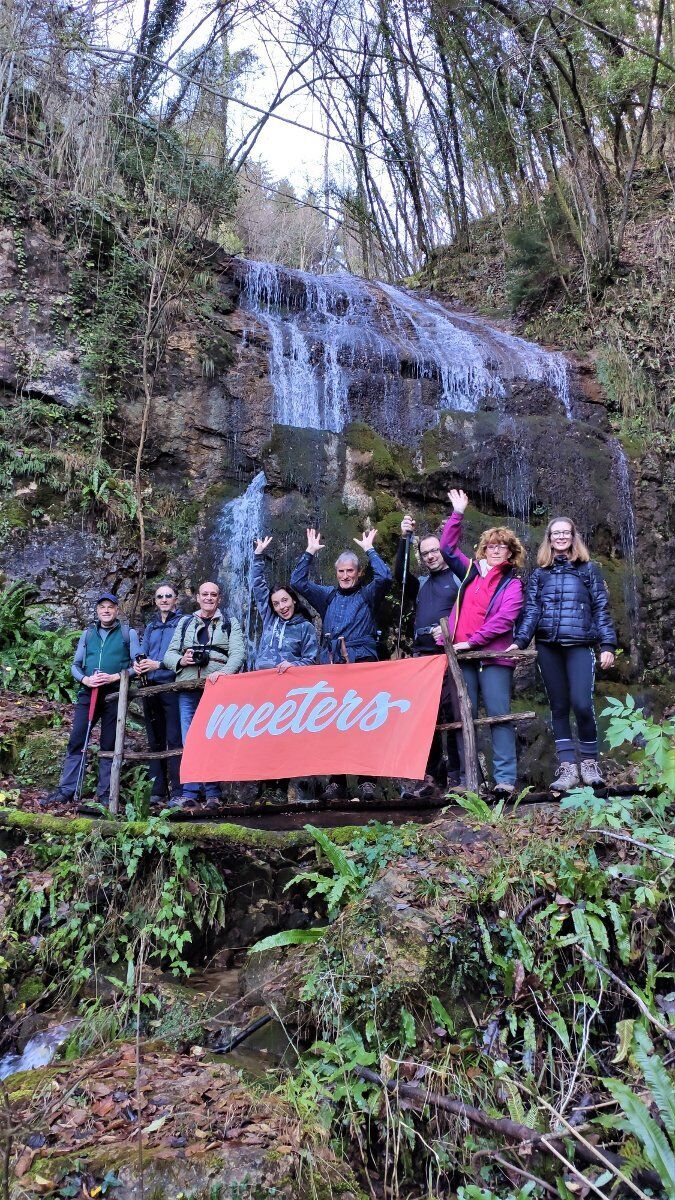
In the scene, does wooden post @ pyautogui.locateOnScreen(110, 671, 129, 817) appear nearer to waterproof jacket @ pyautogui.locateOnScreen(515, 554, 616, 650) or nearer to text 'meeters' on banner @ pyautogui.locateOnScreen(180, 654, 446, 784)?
text 'meeters' on banner @ pyautogui.locateOnScreen(180, 654, 446, 784)

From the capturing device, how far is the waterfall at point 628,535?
409 inches

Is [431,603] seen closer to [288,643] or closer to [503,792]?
[288,643]

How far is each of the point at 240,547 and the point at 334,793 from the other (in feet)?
14.7

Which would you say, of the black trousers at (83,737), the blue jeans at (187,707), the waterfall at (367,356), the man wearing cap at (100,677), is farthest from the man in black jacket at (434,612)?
the waterfall at (367,356)

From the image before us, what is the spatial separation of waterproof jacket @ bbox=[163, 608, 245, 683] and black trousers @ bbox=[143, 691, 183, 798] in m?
0.27

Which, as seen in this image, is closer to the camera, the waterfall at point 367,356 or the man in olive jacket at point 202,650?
the man in olive jacket at point 202,650

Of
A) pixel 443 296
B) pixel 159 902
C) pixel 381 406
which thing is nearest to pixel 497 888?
pixel 159 902

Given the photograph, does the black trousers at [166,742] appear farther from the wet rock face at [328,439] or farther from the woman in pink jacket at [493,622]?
the wet rock face at [328,439]

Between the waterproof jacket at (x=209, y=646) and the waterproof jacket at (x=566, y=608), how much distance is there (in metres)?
2.52

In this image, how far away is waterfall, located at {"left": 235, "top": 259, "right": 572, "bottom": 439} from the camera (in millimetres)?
11703

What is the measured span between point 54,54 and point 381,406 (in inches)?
309

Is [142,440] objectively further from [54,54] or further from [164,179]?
[54,54]

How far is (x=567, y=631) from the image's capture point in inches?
232

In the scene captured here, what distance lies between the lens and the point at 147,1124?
3625mm
